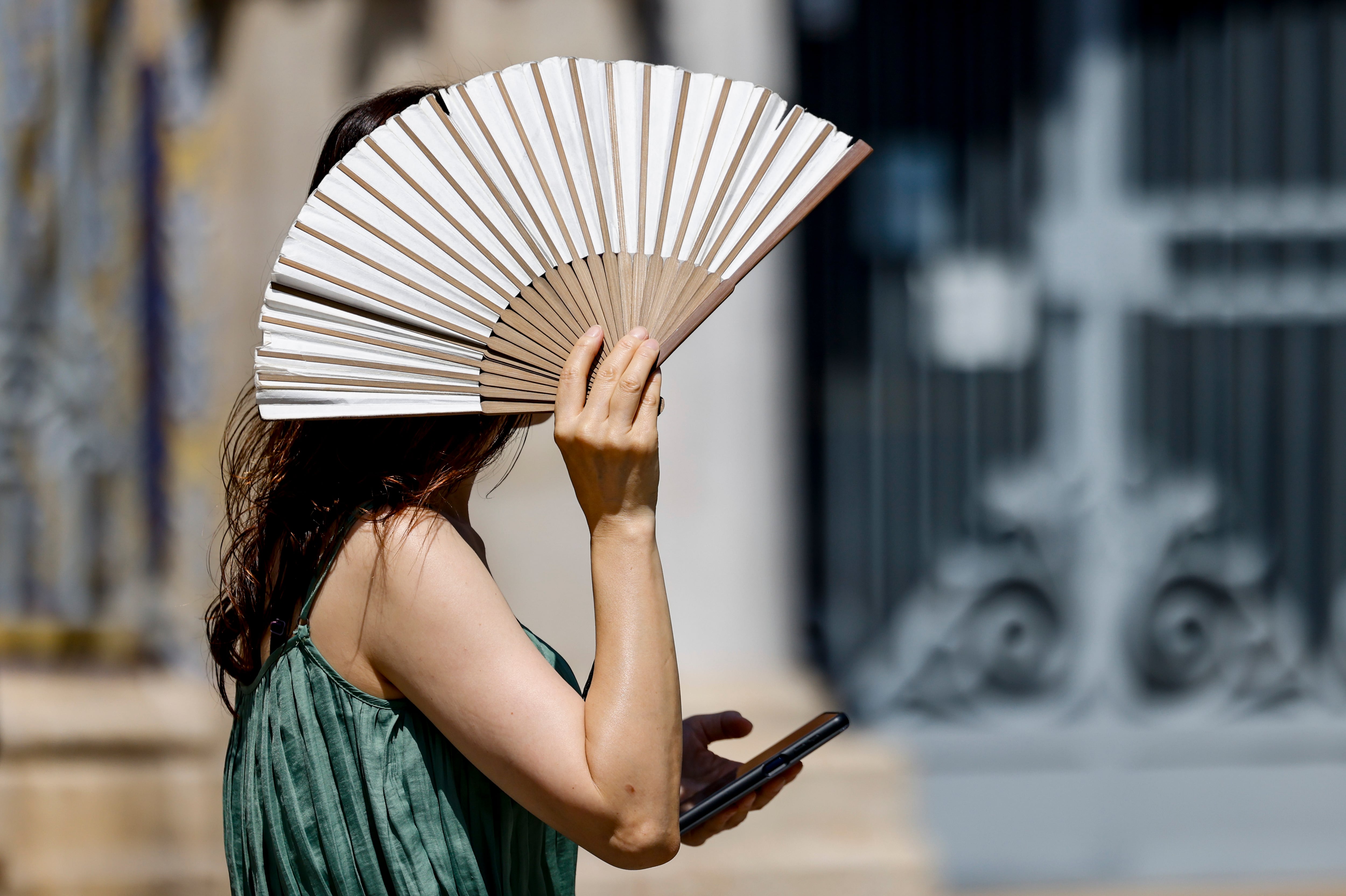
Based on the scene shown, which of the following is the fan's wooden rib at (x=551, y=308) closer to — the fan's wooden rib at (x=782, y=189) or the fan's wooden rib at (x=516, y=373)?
the fan's wooden rib at (x=516, y=373)

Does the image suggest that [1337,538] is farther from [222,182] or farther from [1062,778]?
[222,182]

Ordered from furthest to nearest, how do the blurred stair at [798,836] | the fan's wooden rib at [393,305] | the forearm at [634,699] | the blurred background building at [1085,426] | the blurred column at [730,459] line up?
the blurred background building at [1085,426], the blurred column at [730,459], the blurred stair at [798,836], the fan's wooden rib at [393,305], the forearm at [634,699]

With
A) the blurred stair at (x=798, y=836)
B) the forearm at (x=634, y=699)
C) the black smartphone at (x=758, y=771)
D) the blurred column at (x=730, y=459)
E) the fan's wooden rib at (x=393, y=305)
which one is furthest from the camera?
the blurred column at (x=730, y=459)

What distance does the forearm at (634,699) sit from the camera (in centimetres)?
130

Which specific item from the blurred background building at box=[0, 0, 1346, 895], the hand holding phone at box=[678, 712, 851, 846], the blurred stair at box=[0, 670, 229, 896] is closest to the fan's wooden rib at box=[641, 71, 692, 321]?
the hand holding phone at box=[678, 712, 851, 846]

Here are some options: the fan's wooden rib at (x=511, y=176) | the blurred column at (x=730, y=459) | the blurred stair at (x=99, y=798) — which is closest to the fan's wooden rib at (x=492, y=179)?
the fan's wooden rib at (x=511, y=176)

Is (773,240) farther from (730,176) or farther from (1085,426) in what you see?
(1085,426)

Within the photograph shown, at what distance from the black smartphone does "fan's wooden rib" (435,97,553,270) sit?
677mm

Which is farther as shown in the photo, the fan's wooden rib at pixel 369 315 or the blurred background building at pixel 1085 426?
the blurred background building at pixel 1085 426

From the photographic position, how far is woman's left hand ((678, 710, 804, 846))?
1.65m

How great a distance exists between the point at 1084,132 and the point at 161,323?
10.4 ft

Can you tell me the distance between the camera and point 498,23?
11.3 ft

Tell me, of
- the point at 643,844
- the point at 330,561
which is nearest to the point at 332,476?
the point at 330,561

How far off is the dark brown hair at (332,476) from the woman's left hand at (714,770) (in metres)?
0.48
